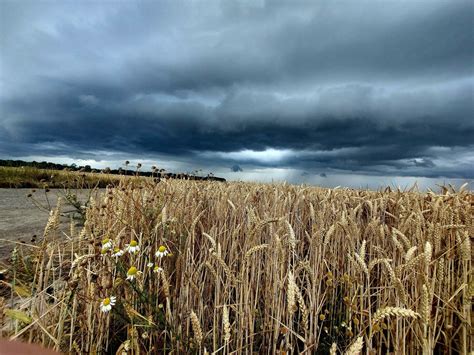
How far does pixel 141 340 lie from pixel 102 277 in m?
0.57

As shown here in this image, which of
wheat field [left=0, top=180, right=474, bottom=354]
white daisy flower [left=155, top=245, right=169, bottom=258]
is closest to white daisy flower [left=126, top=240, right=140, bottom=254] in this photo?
wheat field [left=0, top=180, right=474, bottom=354]

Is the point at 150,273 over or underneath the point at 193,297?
over

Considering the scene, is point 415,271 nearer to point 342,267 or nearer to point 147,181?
point 342,267

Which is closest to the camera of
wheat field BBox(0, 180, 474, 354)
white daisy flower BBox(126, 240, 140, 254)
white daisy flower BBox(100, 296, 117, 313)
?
white daisy flower BBox(100, 296, 117, 313)

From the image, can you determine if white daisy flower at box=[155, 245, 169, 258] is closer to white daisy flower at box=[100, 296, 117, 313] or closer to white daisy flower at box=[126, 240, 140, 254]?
white daisy flower at box=[126, 240, 140, 254]

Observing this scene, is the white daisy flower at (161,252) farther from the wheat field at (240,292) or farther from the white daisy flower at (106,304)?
the white daisy flower at (106,304)

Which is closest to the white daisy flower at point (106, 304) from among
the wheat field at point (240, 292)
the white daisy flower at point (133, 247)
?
the wheat field at point (240, 292)

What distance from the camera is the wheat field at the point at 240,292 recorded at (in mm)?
2217

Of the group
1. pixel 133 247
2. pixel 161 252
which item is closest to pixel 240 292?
pixel 161 252

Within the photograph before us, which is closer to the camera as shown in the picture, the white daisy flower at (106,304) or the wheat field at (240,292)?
the white daisy flower at (106,304)

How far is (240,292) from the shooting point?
244 cm

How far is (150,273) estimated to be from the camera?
9.03 feet

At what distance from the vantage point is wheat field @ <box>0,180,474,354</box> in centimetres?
222

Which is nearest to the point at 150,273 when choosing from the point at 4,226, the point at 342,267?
the point at 342,267
